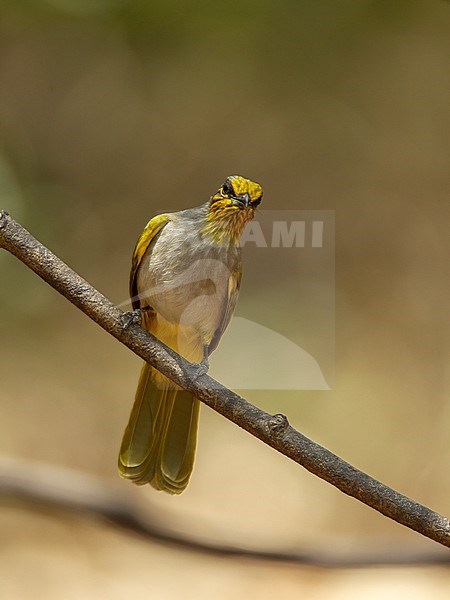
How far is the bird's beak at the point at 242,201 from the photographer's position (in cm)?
97

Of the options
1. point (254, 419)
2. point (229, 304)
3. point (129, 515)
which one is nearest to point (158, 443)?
point (129, 515)

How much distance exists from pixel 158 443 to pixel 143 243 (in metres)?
0.33

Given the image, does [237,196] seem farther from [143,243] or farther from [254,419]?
[254,419]

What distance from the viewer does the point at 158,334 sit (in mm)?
1041

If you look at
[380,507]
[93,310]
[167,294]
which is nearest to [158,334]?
[167,294]

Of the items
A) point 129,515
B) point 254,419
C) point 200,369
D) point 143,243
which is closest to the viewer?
point 254,419

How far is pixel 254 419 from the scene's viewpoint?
85cm

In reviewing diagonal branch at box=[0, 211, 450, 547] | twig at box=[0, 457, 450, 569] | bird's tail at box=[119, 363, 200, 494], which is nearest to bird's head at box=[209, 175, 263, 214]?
diagonal branch at box=[0, 211, 450, 547]

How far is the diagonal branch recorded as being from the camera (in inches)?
31.9

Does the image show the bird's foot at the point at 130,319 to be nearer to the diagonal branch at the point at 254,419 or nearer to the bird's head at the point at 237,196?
the diagonal branch at the point at 254,419

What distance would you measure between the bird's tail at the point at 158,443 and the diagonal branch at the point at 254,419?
284mm

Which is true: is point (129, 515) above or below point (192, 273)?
below

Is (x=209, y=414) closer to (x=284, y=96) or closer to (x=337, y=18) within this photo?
(x=284, y=96)

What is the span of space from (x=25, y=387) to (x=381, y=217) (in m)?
0.75
